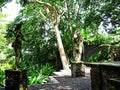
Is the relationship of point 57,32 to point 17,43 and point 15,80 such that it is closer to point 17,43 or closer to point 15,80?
point 17,43

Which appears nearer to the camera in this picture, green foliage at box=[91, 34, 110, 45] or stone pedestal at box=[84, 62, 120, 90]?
stone pedestal at box=[84, 62, 120, 90]

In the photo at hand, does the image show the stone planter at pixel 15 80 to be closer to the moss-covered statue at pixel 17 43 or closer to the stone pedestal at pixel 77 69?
the moss-covered statue at pixel 17 43

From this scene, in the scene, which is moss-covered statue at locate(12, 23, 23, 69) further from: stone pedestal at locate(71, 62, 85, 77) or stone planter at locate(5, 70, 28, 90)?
stone pedestal at locate(71, 62, 85, 77)

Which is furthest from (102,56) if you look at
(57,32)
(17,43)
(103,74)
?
(103,74)

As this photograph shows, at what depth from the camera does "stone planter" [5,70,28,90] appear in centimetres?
865

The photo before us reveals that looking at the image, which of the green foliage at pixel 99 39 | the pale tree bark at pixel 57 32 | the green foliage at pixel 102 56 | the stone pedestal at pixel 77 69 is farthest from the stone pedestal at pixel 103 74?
the green foliage at pixel 99 39

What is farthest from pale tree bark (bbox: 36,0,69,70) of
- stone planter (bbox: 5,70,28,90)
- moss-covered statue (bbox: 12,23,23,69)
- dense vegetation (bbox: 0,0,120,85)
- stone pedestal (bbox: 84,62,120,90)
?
stone pedestal (bbox: 84,62,120,90)

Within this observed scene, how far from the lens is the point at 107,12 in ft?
33.9

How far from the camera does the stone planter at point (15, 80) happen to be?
28.4ft

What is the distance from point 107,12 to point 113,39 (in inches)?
398

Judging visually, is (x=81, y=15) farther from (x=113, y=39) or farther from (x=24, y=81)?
(x=24, y=81)

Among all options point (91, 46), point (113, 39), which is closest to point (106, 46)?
point (113, 39)

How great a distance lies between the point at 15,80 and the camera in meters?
8.69

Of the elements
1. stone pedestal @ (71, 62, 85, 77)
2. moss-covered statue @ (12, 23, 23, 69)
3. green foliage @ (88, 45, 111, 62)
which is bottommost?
stone pedestal @ (71, 62, 85, 77)
